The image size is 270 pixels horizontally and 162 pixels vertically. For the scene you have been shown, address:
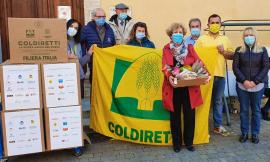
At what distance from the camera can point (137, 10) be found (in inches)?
290

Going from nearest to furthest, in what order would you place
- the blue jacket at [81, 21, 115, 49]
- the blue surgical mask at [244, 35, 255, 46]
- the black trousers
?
1. the black trousers
2. the blue surgical mask at [244, 35, 255, 46]
3. the blue jacket at [81, 21, 115, 49]

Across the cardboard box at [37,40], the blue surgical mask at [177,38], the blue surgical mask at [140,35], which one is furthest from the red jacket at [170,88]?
the cardboard box at [37,40]

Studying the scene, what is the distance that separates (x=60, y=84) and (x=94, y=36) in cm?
119

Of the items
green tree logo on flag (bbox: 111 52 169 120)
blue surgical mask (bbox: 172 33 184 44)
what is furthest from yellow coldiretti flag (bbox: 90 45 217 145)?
blue surgical mask (bbox: 172 33 184 44)

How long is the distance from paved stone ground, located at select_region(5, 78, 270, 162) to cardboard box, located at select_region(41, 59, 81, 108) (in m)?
0.80

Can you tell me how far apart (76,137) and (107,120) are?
2.69 ft

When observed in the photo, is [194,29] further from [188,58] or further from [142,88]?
[142,88]

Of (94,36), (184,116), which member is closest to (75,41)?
(94,36)

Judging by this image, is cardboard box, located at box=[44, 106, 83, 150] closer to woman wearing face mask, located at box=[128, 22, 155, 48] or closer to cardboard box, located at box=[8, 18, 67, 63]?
cardboard box, located at box=[8, 18, 67, 63]

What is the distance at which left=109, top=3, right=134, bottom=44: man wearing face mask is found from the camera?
5.61m

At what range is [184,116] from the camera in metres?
4.84

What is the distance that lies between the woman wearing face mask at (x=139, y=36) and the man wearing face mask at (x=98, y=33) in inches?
13.9

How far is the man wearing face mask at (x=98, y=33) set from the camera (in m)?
5.28

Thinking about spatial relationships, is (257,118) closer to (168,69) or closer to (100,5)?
(168,69)
